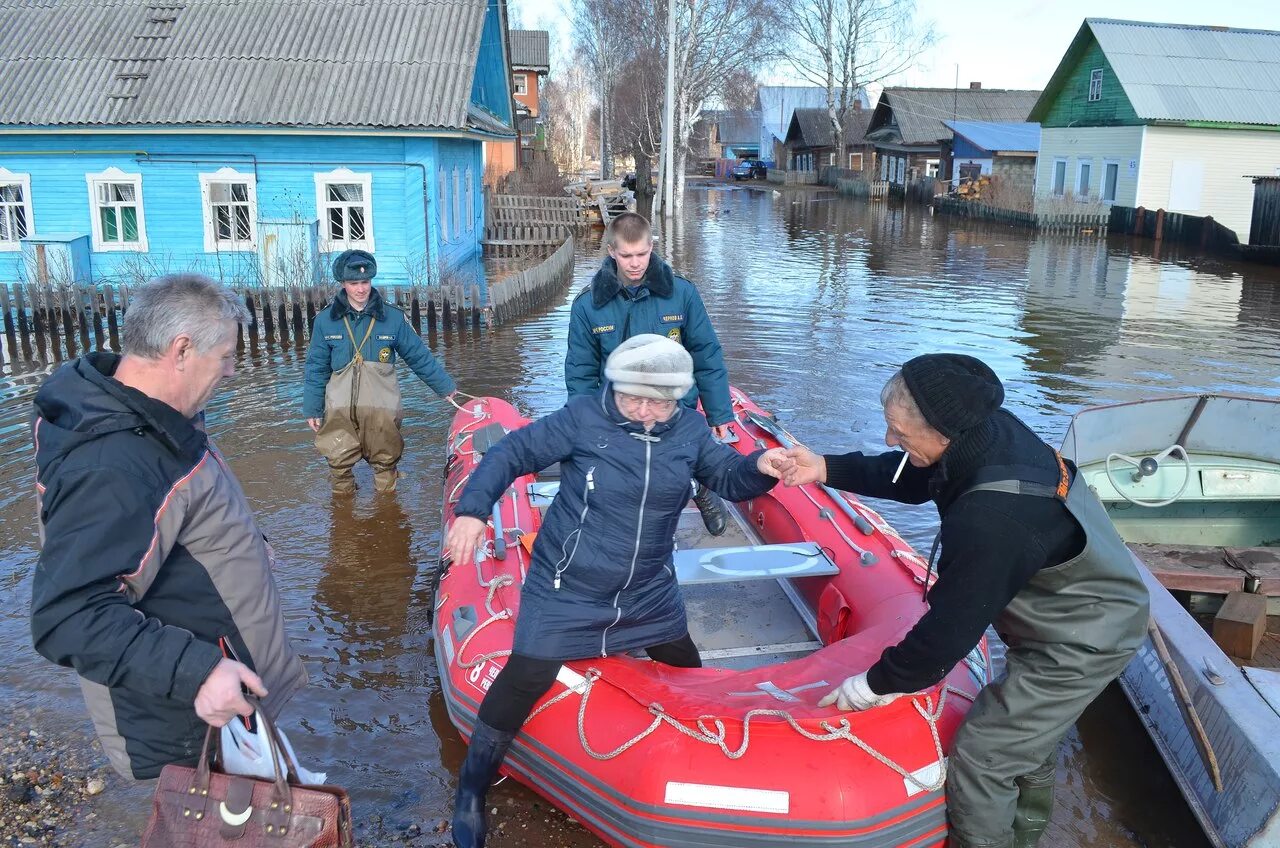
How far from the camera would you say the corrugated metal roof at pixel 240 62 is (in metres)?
14.1

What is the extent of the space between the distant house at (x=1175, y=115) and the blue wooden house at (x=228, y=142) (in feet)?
63.5

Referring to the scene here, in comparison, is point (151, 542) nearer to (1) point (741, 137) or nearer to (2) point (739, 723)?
(2) point (739, 723)

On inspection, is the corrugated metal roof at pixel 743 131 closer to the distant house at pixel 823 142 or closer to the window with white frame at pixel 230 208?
the distant house at pixel 823 142

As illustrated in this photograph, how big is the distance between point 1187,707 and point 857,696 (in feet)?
4.90

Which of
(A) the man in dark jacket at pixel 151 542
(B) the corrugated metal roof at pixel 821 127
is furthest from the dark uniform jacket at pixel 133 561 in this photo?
A: (B) the corrugated metal roof at pixel 821 127

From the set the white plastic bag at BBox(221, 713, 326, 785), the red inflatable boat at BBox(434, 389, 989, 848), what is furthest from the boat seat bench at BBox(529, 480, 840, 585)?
the white plastic bag at BBox(221, 713, 326, 785)

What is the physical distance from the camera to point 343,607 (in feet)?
18.4

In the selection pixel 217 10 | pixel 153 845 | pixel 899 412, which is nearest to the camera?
pixel 153 845

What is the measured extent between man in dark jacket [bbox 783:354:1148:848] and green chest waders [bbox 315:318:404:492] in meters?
4.08

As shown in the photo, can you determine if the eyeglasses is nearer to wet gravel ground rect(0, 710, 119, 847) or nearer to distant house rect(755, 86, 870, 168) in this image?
wet gravel ground rect(0, 710, 119, 847)

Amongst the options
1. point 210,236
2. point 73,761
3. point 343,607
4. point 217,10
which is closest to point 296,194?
point 210,236

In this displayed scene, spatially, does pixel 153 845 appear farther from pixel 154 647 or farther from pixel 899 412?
pixel 899 412

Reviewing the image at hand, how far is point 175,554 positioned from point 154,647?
0.26m

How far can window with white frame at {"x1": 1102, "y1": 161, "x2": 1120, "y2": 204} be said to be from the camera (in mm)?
27547
